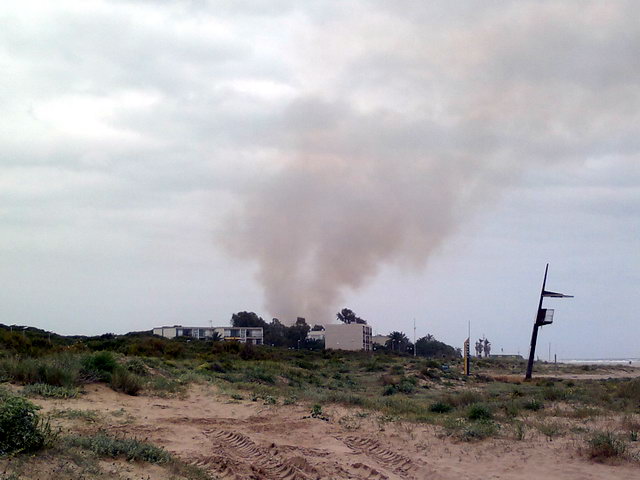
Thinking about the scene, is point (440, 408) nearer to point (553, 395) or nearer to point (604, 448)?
point (553, 395)

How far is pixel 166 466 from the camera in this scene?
873 cm

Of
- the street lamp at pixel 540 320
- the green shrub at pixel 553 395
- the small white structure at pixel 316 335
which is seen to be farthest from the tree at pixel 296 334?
the green shrub at pixel 553 395

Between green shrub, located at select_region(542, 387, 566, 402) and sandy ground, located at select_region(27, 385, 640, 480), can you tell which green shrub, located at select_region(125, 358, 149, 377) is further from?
green shrub, located at select_region(542, 387, 566, 402)

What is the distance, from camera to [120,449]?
873 centimetres

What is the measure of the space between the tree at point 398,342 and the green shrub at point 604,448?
9497 cm

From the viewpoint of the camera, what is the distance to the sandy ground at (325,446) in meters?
10.2

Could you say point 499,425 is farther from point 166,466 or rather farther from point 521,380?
point 521,380

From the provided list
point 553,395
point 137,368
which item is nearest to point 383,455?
point 553,395

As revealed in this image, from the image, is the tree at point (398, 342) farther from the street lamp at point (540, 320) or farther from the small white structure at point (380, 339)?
the street lamp at point (540, 320)

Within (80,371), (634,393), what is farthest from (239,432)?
(634,393)

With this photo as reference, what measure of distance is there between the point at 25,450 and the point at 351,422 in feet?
26.7

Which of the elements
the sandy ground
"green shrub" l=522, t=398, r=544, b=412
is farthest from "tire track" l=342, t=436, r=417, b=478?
"green shrub" l=522, t=398, r=544, b=412

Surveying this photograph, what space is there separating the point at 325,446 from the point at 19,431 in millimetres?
6047

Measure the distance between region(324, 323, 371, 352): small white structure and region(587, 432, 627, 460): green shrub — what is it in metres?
78.9
